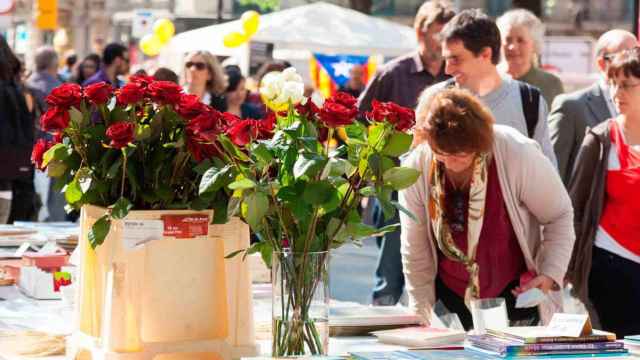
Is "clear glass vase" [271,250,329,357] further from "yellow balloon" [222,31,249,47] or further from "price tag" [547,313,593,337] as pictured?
"yellow balloon" [222,31,249,47]

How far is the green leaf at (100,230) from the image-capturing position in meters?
3.02

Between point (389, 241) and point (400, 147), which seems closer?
point (400, 147)

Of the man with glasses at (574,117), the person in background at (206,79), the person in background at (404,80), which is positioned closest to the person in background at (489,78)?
the man with glasses at (574,117)

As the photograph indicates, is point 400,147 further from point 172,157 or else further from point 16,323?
point 16,323

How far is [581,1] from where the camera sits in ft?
144

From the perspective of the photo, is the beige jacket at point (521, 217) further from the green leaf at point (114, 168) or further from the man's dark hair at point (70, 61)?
the man's dark hair at point (70, 61)

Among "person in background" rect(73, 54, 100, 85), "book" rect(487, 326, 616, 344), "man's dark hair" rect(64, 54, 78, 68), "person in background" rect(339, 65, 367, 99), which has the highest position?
"book" rect(487, 326, 616, 344)

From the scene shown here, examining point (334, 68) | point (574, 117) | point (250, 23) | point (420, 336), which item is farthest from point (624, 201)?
point (334, 68)

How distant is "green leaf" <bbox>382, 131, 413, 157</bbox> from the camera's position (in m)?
3.01

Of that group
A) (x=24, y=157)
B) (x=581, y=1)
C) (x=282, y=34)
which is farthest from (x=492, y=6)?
(x=24, y=157)

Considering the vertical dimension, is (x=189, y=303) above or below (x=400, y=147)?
below

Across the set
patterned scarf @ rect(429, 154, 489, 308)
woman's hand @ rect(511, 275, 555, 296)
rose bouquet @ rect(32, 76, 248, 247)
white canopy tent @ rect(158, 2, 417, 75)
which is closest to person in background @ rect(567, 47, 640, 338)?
woman's hand @ rect(511, 275, 555, 296)

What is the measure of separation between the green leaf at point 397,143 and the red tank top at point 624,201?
2504mm

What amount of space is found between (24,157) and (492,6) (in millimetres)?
34966
